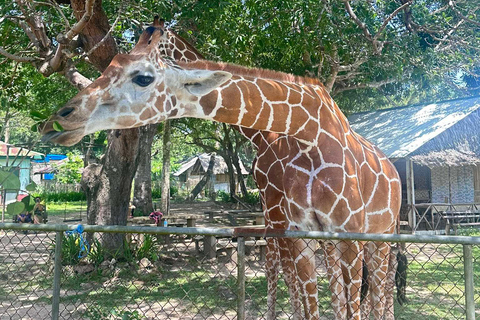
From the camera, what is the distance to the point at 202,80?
11.3 feet

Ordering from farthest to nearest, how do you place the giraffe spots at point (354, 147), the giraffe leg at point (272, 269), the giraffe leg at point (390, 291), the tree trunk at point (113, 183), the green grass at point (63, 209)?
the green grass at point (63, 209) → the tree trunk at point (113, 183) → the giraffe leg at point (272, 269) → the giraffe leg at point (390, 291) → the giraffe spots at point (354, 147)

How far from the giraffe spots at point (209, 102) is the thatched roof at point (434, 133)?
11574mm

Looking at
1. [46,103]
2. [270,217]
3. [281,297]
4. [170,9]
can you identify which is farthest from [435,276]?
[46,103]

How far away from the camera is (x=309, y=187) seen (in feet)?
13.2

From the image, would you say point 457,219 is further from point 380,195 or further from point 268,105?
point 268,105

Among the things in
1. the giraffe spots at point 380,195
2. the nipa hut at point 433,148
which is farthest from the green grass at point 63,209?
the giraffe spots at point 380,195

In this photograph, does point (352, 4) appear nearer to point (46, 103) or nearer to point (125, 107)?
point (125, 107)

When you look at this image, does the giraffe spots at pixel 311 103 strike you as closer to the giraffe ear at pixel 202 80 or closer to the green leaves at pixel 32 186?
the giraffe ear at pixel 202 80

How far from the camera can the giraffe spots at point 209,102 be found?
3.59m

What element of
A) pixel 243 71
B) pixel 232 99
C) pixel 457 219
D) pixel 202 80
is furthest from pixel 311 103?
pixel 457 219

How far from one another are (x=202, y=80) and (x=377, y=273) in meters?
3.14

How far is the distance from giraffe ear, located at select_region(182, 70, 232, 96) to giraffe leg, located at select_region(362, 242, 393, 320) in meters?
2.79

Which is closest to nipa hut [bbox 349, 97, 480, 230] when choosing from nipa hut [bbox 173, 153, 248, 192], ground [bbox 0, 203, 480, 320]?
ground [bbox 0, 203, 480, 320]

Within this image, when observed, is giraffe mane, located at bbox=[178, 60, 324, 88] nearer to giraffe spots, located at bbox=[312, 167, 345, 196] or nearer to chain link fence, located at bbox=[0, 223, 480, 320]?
giraffe spots, located at bbox=[312, 167, 345, 196]
